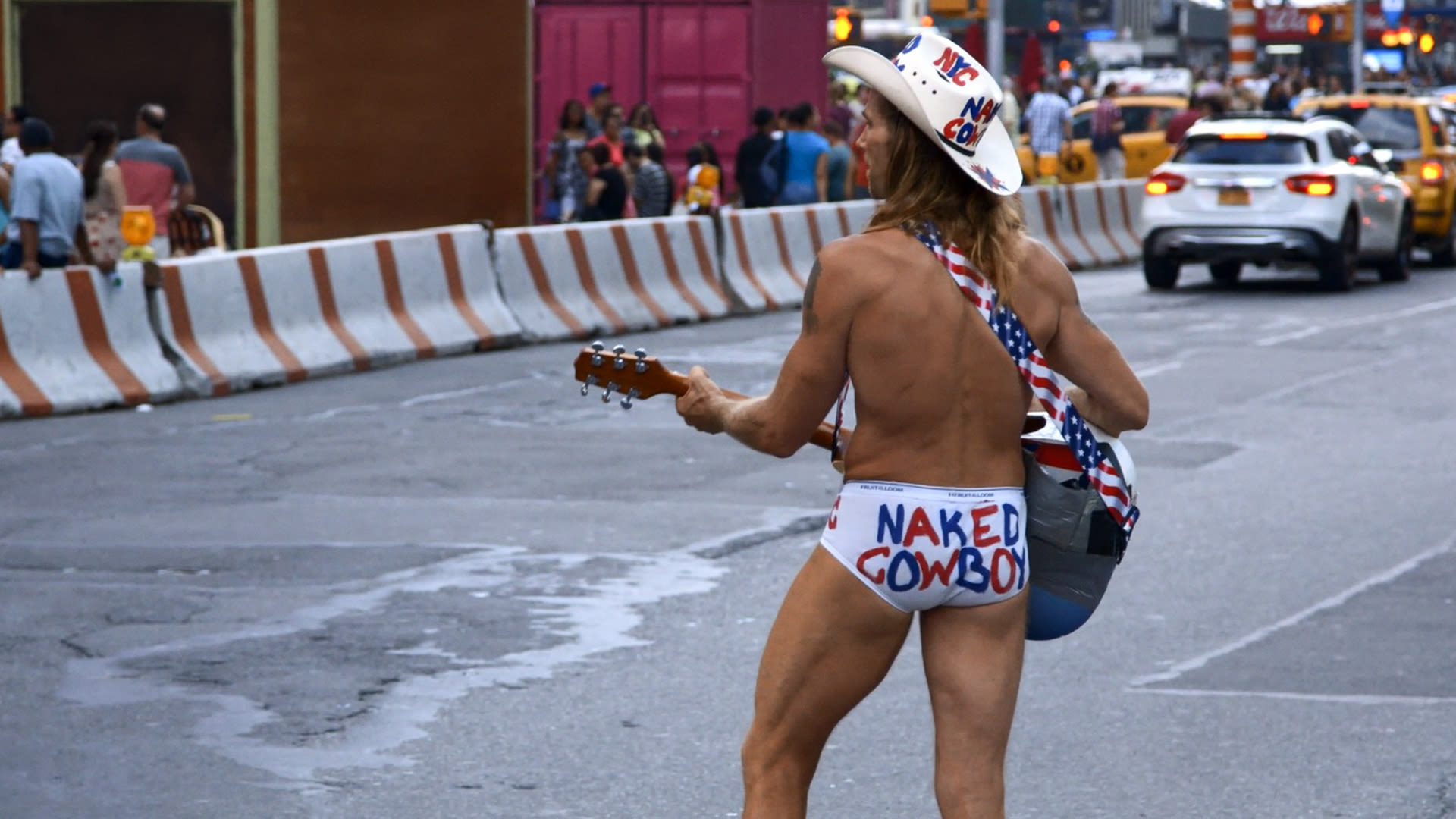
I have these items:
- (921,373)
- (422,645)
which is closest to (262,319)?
(422,645)

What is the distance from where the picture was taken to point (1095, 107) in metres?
34.5

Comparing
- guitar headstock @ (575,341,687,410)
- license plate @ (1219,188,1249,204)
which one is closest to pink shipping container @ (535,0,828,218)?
license plate @ (1219,188,1249,204)

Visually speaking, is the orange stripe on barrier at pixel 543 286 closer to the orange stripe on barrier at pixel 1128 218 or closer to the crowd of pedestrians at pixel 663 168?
the crowd of pedestrians at pixel 663 168

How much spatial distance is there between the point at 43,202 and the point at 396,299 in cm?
277

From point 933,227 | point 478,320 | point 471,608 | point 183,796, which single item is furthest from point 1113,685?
point 478,320

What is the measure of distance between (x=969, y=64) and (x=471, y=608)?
4470mm

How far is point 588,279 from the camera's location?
1856cm

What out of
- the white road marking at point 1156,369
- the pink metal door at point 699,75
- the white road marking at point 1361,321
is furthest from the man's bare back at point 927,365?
the pink metal door at point 699,75

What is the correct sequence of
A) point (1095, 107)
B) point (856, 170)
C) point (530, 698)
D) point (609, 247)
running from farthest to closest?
point (1095, 107), point (856, 170), point (609, 247), point (530, 698)

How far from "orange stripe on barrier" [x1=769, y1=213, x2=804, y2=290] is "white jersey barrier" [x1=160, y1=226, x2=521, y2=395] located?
14.2 feet

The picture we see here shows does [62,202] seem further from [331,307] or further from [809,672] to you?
[809,672]

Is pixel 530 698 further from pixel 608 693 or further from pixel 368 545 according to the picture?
pixel 368 545

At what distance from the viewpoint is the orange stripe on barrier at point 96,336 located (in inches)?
544

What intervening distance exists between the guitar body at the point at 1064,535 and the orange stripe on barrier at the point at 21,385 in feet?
32.6
